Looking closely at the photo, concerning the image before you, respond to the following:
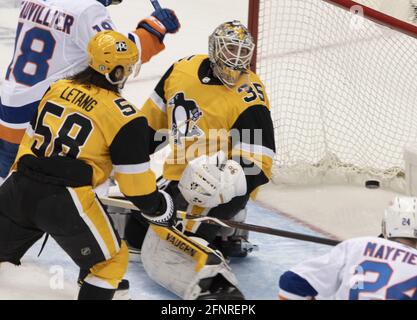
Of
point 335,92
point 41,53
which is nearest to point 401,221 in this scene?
point 41,53

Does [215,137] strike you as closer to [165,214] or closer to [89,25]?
[165,214]

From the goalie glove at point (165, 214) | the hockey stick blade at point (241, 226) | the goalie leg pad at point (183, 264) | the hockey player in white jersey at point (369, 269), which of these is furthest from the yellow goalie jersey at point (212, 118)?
the hockey player in white jersey at point (369, 269)

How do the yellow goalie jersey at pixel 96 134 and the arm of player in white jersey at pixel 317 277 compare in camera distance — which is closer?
the arm of player in white jersey at pixel 317 277

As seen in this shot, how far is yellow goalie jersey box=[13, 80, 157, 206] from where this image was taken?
142 inches

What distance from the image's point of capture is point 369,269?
116 inches

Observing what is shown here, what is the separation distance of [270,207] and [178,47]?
2.37 meters

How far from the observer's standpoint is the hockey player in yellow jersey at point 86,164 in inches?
142

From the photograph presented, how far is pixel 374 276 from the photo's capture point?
294 centimetres

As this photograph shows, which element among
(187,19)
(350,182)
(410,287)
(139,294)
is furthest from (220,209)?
(187,19)

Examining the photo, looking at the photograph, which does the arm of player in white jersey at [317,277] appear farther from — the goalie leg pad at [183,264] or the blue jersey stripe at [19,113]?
the blue jersey stripe at [19,113]

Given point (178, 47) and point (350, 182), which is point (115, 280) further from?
point (178, 47)

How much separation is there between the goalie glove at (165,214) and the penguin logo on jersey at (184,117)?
497 mm

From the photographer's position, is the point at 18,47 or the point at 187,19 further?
the point at 187,19

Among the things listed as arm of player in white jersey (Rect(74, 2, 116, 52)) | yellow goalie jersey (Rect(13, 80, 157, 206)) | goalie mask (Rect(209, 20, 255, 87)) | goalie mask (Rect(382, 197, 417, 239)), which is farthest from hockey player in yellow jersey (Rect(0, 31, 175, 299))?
goalie mask (Rect(382, 197, 417, 239))
